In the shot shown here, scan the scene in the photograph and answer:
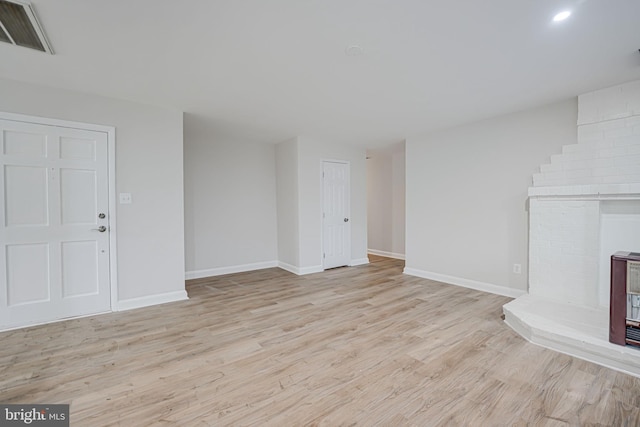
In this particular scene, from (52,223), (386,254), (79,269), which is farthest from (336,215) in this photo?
(52,223)

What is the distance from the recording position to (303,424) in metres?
1.58

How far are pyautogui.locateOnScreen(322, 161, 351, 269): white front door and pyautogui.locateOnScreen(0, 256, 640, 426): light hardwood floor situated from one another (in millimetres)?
2123

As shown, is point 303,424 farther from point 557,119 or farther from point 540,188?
point 557,119

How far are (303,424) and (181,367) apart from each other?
114cm

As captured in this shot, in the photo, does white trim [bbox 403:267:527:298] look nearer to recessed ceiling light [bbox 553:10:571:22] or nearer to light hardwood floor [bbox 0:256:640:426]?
light hardwood floor [bbox 0:256:640:426]

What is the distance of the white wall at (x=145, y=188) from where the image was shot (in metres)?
3.21

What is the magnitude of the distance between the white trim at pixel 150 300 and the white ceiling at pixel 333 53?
8.01 feet

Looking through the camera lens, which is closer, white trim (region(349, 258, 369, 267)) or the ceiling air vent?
the ceiling air vent

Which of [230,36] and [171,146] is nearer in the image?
[230,36]

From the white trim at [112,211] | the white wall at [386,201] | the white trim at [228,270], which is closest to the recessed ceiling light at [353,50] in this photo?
the white trim at [112,211]

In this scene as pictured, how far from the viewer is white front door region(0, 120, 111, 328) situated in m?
2.80

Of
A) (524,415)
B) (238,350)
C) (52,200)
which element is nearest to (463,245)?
(524,415)

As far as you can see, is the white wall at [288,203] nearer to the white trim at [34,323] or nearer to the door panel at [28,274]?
the white trim at [34,323]

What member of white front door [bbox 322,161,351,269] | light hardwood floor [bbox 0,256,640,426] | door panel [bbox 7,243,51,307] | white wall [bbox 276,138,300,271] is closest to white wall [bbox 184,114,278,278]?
white wall [bbox 276,138,300,271]
